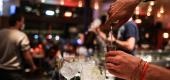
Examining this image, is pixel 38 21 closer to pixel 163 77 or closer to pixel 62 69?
pixel 62 69

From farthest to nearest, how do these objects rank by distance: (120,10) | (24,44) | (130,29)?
(24,44) → (130,29) → (120,10)

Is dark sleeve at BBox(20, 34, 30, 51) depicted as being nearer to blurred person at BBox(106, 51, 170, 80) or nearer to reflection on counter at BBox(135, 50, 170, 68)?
reflection on counter at BBox(135, 50, 170, 68)

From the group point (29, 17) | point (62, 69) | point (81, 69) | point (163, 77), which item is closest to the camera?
point (163, 77)

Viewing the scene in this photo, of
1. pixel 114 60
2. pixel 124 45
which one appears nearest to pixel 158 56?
pixel 124 45

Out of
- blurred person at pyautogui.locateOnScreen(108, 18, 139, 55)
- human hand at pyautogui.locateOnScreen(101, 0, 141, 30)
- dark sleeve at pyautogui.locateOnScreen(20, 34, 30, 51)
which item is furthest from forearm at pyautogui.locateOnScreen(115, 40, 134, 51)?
human hand at pyautogui.locateOnScreen(101, 0, 141, 30)

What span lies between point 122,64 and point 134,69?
0.05 m

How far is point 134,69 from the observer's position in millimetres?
1113

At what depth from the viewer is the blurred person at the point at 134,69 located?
3.61 ft

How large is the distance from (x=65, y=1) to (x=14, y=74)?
7.19 ft

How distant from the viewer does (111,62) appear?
1182mm

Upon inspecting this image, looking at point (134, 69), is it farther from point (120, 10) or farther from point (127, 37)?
point (127, 37)

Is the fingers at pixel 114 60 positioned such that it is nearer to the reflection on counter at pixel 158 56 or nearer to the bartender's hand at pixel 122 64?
the bartender's hand at pixel 122 64

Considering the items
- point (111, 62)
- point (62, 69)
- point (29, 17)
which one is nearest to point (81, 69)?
A: point (62, 69)

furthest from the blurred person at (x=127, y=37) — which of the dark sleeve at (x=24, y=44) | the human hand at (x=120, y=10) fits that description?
the human hand at (x=120, y=10)
